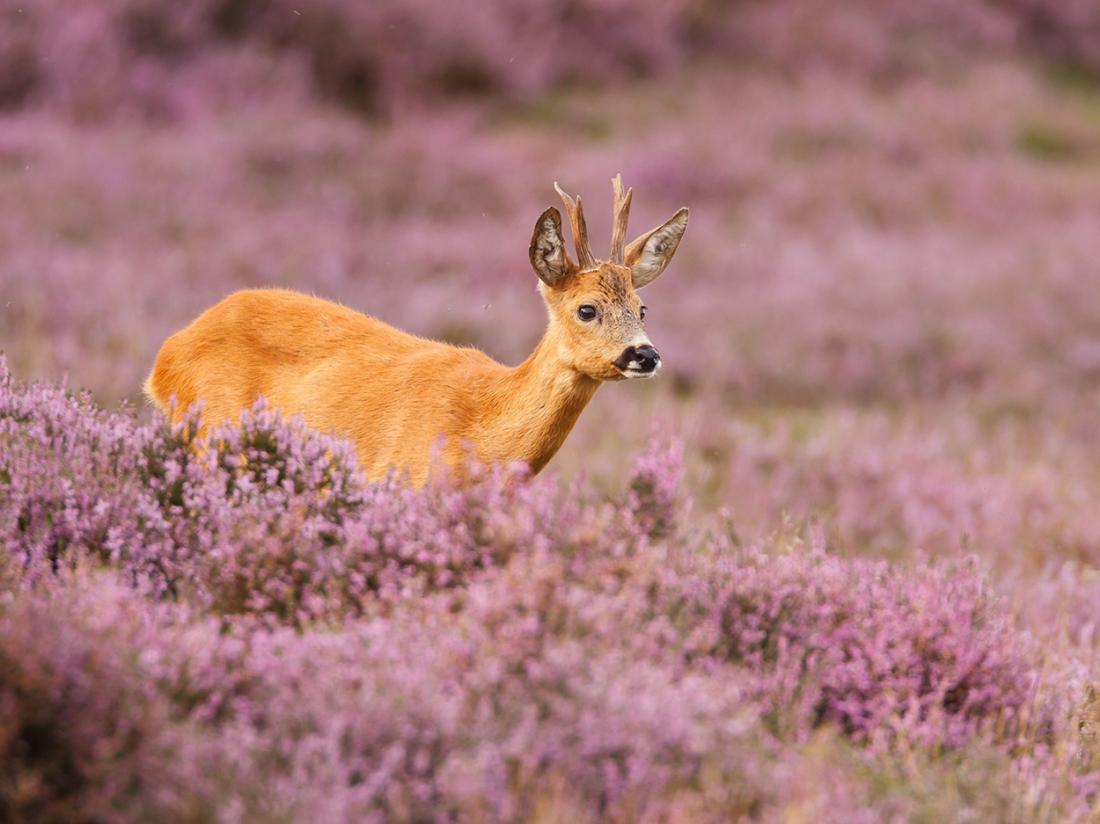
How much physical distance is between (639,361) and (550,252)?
58cm

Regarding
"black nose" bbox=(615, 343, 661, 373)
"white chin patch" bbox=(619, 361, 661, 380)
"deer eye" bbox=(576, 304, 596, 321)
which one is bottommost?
"white chin patch" bbox=(619, 361, 661, 380)

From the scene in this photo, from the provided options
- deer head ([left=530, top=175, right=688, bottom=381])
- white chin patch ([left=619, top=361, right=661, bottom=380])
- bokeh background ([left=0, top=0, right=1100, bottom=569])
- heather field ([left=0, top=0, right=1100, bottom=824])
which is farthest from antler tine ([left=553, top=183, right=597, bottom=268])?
bokeh background ([left=0, top=0, right=1100, bottom=569])

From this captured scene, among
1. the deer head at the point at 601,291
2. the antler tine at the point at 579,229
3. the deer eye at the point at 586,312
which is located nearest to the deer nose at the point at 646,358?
the deer head at the point at 601,291

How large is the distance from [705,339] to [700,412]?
2.22 m

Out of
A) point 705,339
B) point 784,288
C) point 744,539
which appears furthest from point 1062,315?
point 744,539

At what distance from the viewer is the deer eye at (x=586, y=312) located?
4871 mm

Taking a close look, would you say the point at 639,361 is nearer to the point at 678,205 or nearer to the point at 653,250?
the point at 653,250

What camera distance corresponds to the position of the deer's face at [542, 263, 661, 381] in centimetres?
473

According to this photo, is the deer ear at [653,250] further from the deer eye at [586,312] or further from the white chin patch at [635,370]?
the white chin patch at [635,370]

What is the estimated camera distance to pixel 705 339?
39.7 ft

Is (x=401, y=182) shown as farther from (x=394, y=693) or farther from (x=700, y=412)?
(x=394, y=693)

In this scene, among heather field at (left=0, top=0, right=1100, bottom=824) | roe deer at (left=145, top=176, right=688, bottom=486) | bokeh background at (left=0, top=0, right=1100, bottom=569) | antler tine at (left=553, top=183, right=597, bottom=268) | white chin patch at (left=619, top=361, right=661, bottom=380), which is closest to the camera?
heather field at (left=0, top=0, right=1100, bottom=824)

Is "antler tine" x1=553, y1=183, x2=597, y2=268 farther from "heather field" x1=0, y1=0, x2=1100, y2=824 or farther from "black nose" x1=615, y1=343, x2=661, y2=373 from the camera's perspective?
"heather field" x1=0, y1=0, x2=1100, y2=824

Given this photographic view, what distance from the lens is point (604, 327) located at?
4836 mm
